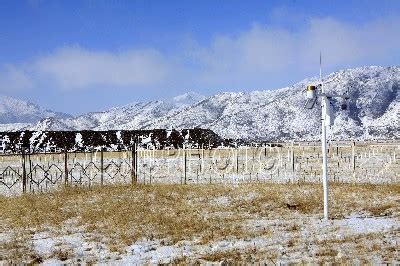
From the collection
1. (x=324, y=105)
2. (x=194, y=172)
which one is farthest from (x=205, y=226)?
(x=194, y=172)

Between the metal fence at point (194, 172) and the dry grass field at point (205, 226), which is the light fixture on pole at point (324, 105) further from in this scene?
the metal fence at point (194, 172)

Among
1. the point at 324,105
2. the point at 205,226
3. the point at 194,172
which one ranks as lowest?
the point at 194,172

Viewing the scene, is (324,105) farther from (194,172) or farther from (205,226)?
(194,172)

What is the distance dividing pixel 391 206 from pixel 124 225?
9944 millimetres

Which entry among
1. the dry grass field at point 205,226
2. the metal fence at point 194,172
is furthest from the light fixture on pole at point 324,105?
the metal fence at point 194,172

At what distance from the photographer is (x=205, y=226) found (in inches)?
607

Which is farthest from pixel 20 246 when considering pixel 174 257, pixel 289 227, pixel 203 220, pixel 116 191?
pixel 116 191

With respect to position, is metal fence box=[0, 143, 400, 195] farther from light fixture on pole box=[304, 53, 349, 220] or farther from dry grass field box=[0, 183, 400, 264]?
light fixture on pole box=[304, 53, 349, 220]

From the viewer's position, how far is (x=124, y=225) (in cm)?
1617

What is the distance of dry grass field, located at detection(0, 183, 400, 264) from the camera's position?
11805 mm

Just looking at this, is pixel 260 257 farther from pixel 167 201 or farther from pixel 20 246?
pixel 167 201

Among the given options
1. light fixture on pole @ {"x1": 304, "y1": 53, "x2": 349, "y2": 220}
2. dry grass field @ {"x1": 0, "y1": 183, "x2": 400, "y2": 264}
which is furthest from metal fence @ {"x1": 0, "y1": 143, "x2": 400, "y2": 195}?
light fixture on pole @ {"x1": 304, "y1": 53, "x2": 349, "y2": 220}

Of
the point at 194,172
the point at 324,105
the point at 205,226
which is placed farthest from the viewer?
the point at 194,172

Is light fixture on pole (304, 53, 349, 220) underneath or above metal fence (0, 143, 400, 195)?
above
